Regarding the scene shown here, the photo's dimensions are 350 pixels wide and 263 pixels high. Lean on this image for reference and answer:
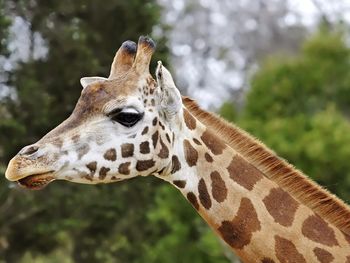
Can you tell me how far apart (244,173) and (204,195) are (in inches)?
11.3

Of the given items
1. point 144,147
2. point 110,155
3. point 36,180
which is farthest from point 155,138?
point 36,180

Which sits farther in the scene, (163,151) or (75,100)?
(75,100)

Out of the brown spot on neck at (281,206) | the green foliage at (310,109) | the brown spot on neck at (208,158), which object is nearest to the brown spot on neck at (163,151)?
the brown spot on neck at (208,158)

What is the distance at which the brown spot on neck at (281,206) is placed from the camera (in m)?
5.42

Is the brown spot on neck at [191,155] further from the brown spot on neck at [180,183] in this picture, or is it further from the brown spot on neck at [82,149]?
the brown spot on neck at [82,149]

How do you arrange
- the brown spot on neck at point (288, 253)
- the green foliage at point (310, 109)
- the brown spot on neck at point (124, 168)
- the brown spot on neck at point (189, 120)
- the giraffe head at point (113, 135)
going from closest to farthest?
the giraffe head at point (113, 135), the brown spot on neck at point (288, 253), the brown spot on neck at point (124, 168), the brown spot on neck at point (189, 120), the green foliage at point (310, 109)

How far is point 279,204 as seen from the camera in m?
5.46

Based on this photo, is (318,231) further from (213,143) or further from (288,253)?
(213,143)

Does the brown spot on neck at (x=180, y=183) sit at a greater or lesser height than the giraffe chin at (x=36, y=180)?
lesser

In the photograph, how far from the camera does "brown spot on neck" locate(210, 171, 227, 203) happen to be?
18.1 feet

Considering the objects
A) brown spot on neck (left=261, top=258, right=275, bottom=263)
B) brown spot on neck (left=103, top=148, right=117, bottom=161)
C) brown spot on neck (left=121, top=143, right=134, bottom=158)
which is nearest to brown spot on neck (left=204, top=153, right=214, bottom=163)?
brown spot on neck (left=121, top=143, right=134, bottom=158)

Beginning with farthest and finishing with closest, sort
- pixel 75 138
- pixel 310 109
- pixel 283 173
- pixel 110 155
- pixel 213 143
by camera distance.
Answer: pixel 310 109, pixel 213 143, pixel 283 173, pixel 110 155, pixel 75 138

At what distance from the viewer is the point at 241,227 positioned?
5.43 meters

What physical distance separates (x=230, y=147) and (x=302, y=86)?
913 centimetres
